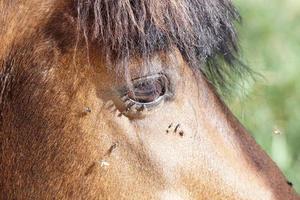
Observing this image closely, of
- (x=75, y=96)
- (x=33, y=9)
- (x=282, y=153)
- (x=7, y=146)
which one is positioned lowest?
(x=282, y=153)

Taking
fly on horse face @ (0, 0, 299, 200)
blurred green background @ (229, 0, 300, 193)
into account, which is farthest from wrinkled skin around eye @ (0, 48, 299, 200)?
blurred green background @ (229, 0, 300, 193)

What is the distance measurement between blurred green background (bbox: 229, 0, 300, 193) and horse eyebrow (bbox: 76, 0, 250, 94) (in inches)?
92.5

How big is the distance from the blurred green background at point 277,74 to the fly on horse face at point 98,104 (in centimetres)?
244

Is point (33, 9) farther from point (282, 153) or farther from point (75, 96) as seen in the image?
point (282, 153)

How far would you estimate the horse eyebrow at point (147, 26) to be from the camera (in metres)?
2.05

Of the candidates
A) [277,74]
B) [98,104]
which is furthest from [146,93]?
[277,74]

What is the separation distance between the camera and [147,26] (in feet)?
6.77

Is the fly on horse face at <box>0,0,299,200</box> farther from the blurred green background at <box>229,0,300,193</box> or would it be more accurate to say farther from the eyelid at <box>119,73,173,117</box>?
the blurred green background at <box>229,0,300,193</box>

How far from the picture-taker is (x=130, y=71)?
2.06 m

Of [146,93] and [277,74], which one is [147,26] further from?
[277,74]

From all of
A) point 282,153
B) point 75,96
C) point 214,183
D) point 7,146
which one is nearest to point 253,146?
point 214,183

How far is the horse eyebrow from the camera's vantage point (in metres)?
2.05

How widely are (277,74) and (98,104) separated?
3.50 metres

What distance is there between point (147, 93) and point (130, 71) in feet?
0.25
